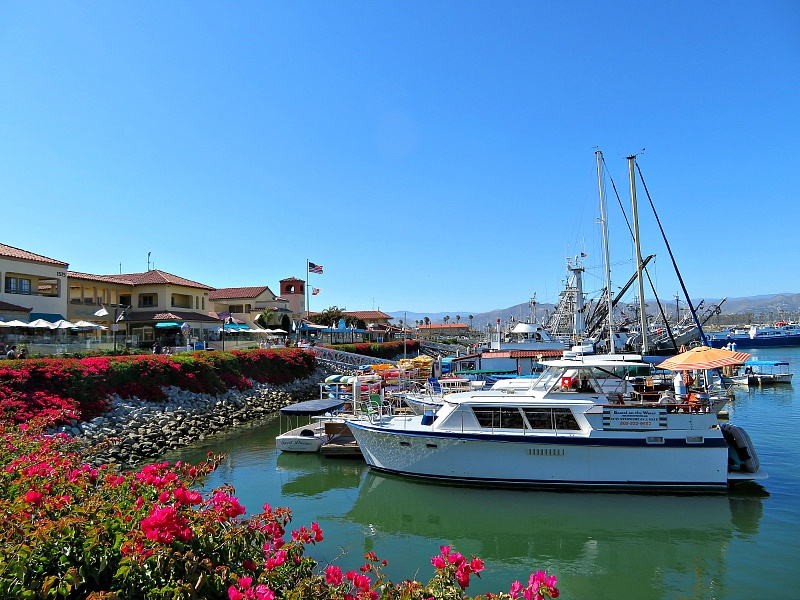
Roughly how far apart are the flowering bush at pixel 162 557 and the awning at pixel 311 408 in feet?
55.3

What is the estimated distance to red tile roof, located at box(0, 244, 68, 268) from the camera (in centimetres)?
3411

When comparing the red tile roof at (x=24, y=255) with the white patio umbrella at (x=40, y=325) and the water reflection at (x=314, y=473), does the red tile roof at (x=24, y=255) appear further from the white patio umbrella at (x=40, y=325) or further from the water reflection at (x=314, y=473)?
the water reflection at (x=314, y=473)

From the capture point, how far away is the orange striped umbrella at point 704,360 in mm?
16297

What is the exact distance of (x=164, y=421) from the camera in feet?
76.2

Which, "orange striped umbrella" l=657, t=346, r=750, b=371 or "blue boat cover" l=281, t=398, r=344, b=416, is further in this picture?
"blue boat cover" l=281, t=398, r=344, b=416

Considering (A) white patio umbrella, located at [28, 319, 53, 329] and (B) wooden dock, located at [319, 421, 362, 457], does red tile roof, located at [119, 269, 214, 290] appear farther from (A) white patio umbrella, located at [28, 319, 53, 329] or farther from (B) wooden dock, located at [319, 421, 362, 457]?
(B) wooden dock, located at [319, 421, 362, 457]

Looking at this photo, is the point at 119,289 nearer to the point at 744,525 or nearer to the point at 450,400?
the point at 450,400

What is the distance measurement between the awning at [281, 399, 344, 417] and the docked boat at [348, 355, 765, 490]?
20.3ft

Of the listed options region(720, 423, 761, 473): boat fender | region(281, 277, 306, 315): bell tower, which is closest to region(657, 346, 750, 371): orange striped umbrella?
region(720, 423, 761, 473): boat fender

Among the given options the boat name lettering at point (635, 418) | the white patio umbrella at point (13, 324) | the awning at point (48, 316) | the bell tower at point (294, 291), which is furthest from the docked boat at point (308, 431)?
the bell tower at point (294, 291)

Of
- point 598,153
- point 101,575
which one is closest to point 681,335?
point 598,153

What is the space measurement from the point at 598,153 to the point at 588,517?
2570 centimetres

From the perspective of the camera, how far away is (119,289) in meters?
47.1

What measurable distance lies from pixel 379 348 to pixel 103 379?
4073 cm
